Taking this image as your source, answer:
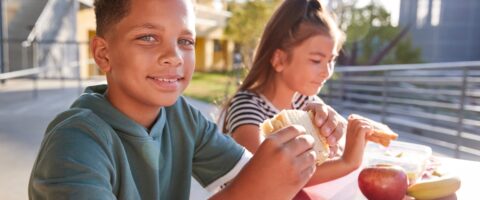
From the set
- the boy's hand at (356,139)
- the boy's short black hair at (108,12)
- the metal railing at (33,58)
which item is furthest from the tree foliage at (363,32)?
the boy's short black hair at (108,12)

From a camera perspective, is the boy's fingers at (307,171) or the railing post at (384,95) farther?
the railing post at (384,95)

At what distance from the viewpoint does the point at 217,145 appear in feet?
4.49

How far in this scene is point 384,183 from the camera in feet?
4.02

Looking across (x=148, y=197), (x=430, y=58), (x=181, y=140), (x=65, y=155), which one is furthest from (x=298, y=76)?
(x=430, y=58)

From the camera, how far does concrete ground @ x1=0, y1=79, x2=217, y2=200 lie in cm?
364

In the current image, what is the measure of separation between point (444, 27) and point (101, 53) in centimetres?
2852

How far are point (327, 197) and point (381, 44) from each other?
18801 mm

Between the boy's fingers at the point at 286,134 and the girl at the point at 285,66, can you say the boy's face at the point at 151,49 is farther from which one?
the girl at the point at 285,66

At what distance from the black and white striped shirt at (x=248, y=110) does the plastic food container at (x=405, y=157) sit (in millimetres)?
453

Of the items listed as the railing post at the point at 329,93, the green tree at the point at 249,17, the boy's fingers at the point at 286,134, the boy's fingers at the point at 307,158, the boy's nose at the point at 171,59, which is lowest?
the railing post at the point at 329,93

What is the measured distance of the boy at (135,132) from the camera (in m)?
0.84

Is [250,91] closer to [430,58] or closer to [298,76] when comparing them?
[298,76]

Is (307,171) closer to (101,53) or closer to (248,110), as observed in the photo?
(101,53)

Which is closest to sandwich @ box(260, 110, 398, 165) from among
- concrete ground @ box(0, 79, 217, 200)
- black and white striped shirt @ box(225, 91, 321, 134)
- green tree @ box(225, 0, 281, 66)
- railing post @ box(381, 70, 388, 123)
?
black and white striped shirt @ box(225, 91, 321, 134)
